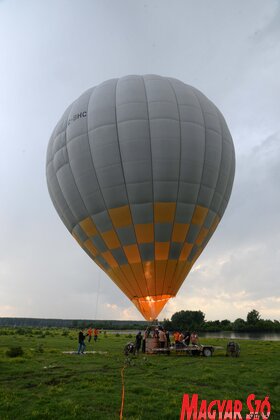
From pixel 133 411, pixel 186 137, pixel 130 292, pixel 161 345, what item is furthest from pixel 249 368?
pixel 186 137

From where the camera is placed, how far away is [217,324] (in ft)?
343

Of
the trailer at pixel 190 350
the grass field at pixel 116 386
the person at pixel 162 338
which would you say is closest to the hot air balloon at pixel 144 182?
the person at pixel 162 338

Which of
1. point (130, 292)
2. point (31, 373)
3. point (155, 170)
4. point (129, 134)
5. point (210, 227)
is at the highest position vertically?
point (129, 134)

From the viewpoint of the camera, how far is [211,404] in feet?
31.5

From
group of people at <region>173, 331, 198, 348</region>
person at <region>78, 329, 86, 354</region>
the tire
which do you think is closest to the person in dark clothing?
person at <region>78, 329, 86, 354</region>

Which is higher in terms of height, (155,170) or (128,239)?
(155,170)

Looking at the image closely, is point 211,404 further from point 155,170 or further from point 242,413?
point 155,170

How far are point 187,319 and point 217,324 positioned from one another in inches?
459

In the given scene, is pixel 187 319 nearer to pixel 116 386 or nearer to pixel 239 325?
pixel 239 325

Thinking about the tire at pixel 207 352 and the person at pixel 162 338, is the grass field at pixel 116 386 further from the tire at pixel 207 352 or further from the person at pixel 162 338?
the tire at pixel 207 352

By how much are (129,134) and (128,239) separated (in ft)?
18.7

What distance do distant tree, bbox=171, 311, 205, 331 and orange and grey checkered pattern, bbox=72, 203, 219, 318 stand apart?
90.6m

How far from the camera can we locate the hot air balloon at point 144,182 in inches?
789

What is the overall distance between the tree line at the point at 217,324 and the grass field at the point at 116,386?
8699 centimetres
